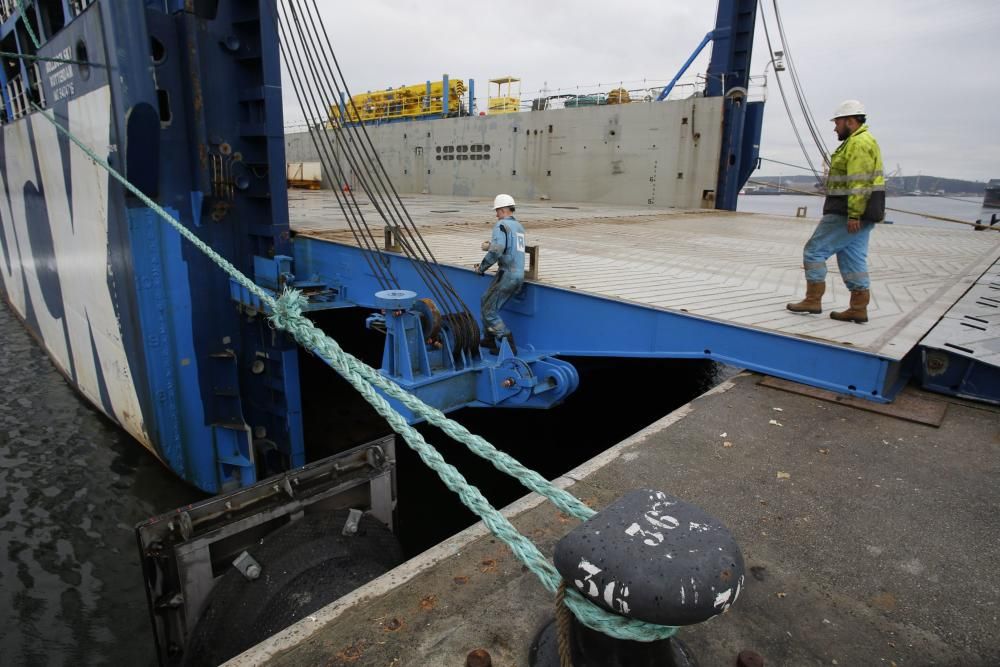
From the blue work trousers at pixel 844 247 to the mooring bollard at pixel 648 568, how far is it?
11.9 ft

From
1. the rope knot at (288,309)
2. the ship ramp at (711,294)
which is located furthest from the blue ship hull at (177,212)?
the rope knot at (288,309)

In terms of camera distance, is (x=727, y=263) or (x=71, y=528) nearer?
(x=71, y=528)

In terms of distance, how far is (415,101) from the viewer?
26328 millimetres

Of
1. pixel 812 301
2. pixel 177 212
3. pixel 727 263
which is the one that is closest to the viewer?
pixel 812 301

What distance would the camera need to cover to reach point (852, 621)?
2.00 metres

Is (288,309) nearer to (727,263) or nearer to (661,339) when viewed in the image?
(661,339)

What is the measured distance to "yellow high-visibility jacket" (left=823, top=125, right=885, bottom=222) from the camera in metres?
4.03

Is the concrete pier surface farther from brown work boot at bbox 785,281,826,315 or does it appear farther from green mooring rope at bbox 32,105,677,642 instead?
brown work boot at bbox 785,281,826,315

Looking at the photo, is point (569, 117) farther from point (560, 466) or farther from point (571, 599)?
point (571, 599)

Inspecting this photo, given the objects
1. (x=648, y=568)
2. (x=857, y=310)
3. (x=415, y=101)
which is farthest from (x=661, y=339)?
(x=415, y=101)

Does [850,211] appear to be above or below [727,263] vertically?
above

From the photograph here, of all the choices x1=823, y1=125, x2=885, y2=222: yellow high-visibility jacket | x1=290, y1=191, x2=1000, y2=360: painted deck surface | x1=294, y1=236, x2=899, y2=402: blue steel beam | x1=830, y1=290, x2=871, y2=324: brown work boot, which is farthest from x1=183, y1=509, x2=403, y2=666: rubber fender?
x1=823, y1=125, x2=885, y2=222: yellow high-visibility jacket

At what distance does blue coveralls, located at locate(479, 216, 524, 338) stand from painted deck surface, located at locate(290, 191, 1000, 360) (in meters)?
0.34

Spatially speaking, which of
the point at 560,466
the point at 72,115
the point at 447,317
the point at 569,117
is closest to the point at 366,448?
the point at 447,317
